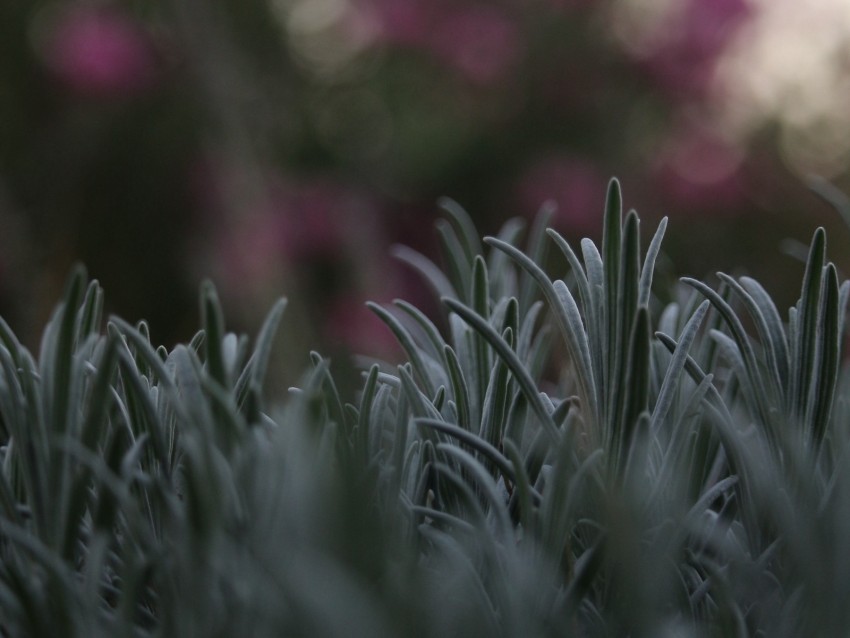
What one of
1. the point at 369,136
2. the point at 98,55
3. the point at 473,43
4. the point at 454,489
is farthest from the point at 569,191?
the point at 454,489

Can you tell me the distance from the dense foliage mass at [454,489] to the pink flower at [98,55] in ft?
10.6

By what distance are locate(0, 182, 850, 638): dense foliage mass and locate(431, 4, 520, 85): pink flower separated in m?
3.27

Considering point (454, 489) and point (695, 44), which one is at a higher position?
point (695, 44)

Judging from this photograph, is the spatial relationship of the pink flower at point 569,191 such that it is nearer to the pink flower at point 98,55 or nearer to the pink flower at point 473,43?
the pink flower at point 473,43

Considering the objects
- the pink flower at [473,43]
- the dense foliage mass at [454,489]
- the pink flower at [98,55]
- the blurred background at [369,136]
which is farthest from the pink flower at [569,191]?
the dense foliage mass at [454,489]

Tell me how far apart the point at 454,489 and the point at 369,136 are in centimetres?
384

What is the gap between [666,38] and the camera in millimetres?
3852

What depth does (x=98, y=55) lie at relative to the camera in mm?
3562

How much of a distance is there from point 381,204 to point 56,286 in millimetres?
1299

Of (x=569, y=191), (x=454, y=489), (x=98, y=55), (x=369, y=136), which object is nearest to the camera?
(x=454, y=489)

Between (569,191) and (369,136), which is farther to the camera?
(369,136)

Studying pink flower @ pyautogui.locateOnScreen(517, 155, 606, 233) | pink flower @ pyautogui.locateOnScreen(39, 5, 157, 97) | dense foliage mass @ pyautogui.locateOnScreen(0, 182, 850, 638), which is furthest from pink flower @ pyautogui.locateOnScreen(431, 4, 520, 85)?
dense foliage mass @ pyautogui.locateOnScreen(0, 182, 850, 638)

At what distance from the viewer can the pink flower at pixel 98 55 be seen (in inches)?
139

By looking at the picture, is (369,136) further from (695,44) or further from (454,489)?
(454,489)
